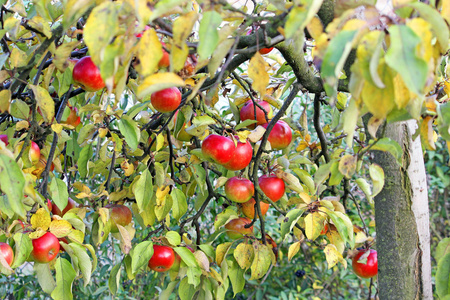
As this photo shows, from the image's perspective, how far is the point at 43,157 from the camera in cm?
117

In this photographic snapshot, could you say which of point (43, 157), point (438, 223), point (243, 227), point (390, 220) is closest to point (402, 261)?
point (390, 220)

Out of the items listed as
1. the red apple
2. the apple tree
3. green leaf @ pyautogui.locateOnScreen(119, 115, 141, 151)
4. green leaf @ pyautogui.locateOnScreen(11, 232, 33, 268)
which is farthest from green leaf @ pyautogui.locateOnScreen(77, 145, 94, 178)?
green leaf @ pyautogui.locateOnScreen(11, 232, 33, 268)

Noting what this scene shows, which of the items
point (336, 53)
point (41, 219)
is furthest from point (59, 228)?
point (336, 53)

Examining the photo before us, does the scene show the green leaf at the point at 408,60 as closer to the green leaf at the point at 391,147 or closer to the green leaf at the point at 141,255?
the green leaf at the point at 391,147

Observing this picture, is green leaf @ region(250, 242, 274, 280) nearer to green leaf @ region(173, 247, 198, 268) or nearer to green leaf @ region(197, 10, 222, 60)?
green leaf @ region(173, 247, 198, 268)

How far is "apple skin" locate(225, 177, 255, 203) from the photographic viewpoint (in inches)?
42.2

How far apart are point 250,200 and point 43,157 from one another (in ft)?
1.97

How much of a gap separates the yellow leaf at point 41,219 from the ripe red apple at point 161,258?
0.29 m

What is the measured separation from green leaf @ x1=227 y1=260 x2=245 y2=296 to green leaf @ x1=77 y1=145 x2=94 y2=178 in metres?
0.49

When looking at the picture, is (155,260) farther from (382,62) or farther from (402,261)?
(382,62)

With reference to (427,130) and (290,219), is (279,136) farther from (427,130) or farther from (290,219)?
(427,130)

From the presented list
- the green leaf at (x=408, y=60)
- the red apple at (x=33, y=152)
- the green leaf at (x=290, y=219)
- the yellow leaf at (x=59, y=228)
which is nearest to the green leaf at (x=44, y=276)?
the yellow leaf at (x=59, y=228)

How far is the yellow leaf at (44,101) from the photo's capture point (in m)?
0.86

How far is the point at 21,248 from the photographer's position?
82 cm
